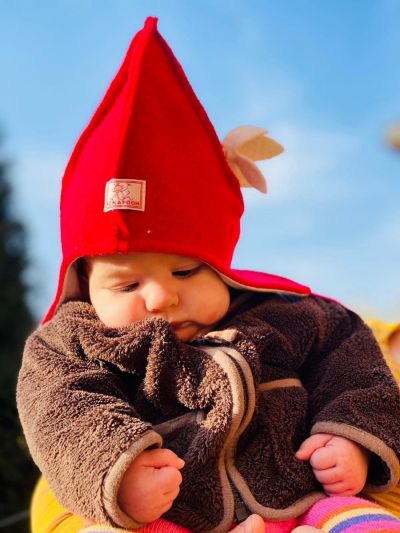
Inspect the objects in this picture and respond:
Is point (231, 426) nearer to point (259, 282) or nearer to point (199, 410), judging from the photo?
point (199, 410)

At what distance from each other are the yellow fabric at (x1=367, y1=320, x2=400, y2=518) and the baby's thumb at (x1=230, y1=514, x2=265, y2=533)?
0.34m

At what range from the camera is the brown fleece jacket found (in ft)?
3.65

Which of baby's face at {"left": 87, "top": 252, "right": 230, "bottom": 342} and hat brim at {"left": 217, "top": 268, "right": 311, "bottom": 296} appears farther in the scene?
hat brim at {"left": 217, "top": 268, "right": 311, "bottom": 296}

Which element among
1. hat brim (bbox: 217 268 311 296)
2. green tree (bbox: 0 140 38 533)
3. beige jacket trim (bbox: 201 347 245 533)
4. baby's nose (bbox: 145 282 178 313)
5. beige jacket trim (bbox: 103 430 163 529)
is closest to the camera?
beige jacket trim (bbox: 103 430 163 529)

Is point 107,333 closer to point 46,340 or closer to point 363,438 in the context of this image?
point 46,340

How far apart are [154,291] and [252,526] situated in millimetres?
434

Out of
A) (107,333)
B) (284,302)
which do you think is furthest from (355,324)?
(107,333)

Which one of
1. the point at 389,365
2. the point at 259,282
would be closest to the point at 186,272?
the point at 259,282

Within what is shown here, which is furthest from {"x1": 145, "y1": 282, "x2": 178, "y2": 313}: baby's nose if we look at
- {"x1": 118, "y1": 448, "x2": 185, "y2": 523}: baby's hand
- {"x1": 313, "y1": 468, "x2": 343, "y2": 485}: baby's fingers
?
{"x1": 313, "y1": 468, "x2": 343, "y2": 485}: baby's fingers

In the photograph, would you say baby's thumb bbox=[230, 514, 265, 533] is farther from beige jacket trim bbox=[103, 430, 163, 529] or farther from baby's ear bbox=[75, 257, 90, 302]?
baby's ear bbox=[75, 257, 90, 302]

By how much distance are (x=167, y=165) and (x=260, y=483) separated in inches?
23.5

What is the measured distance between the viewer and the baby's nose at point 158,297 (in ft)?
4.23

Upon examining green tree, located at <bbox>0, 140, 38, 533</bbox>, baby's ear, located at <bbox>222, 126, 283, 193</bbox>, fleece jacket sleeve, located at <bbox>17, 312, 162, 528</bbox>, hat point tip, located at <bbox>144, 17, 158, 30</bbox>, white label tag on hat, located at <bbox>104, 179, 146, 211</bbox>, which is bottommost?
green tree, located at <bbox>0, 140, 38, 533</bbox>

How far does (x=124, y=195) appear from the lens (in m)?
1.30
